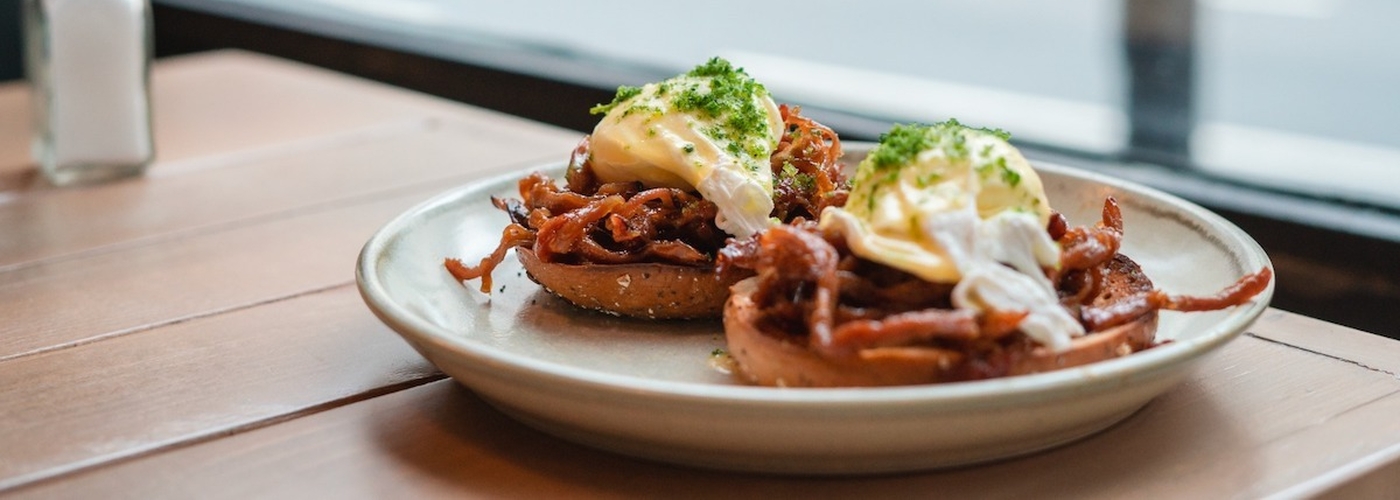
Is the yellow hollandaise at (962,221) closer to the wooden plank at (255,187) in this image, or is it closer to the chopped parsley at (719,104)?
the chopped parsley at (719,104)

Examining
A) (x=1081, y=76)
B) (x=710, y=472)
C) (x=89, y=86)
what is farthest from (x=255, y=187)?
(x=1081, y=76)

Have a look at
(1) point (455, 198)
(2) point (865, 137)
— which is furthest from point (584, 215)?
(2) point (865, 137)

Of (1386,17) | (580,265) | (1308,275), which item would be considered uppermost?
(1386,17)

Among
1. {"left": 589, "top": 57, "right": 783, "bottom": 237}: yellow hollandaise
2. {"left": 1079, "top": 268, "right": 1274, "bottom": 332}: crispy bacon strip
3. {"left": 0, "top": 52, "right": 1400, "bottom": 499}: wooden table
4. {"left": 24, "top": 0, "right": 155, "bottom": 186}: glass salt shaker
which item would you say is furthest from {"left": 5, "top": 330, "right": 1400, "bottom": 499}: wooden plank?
{"left": 24, "top": 0, "right": 155, "bottom": 186}: glass salt shaker

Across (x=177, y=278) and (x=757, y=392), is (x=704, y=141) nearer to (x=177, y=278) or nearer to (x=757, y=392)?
(x=757, y=392)

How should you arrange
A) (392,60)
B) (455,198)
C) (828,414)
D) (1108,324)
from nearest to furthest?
(828,414)
(1108,324)
(455,198)
(392,60)

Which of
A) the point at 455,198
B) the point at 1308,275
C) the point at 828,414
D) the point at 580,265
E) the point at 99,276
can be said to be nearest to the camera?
the point at 828,414

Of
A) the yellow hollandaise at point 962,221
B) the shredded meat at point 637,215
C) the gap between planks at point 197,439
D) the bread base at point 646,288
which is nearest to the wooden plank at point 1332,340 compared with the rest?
the yellow hollandaise at point 962,221

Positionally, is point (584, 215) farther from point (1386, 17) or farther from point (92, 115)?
point (1386, 17)

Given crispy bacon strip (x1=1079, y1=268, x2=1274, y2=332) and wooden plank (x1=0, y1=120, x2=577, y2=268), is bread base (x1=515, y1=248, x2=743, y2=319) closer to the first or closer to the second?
crispy bacon strip (x1=1079, y1=268, x2=1274, y2=332)
